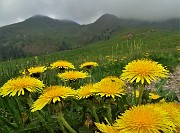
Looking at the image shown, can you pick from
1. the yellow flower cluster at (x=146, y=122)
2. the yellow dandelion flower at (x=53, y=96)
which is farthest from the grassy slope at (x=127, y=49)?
the yellow flower cluster at (x=146, y=122)

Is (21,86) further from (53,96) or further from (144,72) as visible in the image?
(144,72)

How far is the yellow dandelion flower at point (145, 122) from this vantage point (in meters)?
1.61

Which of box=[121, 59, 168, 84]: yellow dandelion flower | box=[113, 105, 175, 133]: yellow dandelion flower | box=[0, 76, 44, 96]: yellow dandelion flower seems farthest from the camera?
box=[0, 76, 44, 96]: yellow dandelion flower

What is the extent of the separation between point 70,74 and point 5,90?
76cm

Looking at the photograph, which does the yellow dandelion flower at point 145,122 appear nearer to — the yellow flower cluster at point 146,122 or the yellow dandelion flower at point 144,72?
the yellow flower cluster at point 146,122

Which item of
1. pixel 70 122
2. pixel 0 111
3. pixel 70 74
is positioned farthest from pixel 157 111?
pixel 0 111

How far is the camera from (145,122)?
1.64m

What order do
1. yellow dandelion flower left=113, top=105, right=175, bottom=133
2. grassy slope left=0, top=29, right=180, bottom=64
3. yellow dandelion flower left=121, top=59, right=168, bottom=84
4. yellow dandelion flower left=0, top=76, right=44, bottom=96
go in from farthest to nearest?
1. grassy slope left=0, top=29, right=180, bottom=64
2. yellow dandelion flower left=0, top=76, right=44, bottom=96
3. yellow dandelion flower left=121, top=59, right=168, bottom=84
4. yellow dandelion flower left=113, top=105, right=175, bottom=133

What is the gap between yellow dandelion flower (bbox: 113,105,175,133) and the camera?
1612 mm

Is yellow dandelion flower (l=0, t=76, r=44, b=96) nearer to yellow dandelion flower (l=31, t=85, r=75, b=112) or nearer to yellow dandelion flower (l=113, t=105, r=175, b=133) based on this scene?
yellow dandelion flower (l=31, t=85, r=75, b=112)

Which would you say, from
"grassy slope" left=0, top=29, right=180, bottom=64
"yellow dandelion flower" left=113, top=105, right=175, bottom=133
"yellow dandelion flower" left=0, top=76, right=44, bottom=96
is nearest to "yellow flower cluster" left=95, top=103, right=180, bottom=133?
"yellow dandelion flower" left=113, top=105, right=175, bottom=133

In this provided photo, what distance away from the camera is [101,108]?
2900 millimetres

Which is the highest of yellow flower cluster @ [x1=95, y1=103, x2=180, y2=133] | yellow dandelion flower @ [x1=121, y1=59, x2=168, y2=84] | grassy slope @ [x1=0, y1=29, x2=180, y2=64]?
yellow dandelion flower @ [x1=121, y1=59, x2=168, y2=84]

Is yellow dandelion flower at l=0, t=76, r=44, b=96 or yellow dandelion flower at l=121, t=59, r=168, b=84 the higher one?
yellow dandelion flower at l=121, t=59, r=168, b=84
